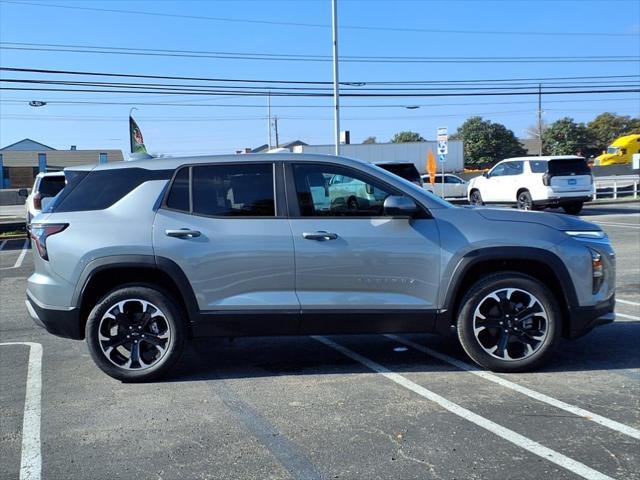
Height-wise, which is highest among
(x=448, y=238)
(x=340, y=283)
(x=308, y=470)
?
(x=448, y=238)

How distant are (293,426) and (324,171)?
2.08m

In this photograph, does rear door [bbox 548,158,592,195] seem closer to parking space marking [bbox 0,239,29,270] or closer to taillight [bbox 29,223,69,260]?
parking space marking [bbox 0,239,29,270]

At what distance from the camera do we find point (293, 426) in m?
4.02

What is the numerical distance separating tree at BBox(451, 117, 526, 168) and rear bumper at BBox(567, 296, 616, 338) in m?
72.8

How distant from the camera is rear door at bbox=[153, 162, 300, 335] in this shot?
4719mm

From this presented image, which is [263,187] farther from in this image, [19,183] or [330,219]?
[19,183]

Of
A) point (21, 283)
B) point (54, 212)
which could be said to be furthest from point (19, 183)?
point (54, 212)

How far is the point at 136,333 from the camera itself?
4.86 meters

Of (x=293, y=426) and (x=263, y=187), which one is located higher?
(x=263, y=187)

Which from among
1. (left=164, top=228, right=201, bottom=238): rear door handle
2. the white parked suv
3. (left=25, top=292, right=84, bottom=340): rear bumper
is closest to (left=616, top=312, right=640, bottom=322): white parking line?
(left=164, top=228, right=201, bottom=238): rear door handle

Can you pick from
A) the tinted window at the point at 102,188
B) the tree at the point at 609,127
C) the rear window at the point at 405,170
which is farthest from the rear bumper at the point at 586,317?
the tree at the point at 609,127

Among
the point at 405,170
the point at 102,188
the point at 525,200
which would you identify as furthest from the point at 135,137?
the point at 102,188

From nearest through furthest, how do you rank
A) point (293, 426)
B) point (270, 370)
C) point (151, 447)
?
point (151, 447) → point (293, 426) → point (270, 370)

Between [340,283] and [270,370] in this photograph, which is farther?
[270,370]
